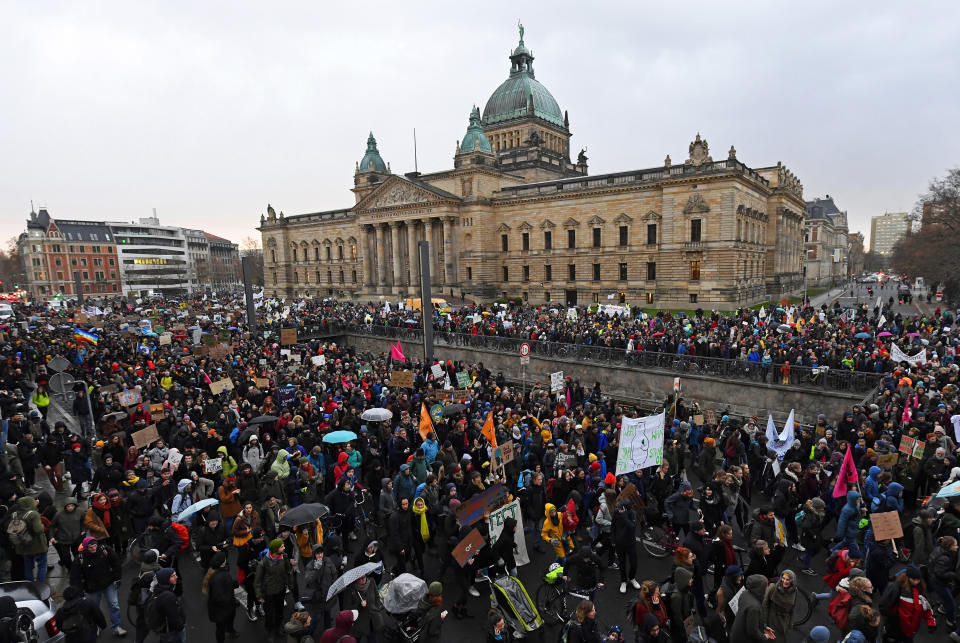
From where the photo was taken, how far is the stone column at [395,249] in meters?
65.1

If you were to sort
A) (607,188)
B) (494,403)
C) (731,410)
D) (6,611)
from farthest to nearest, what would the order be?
(607,188), (731,410), (494,403), (6,611)

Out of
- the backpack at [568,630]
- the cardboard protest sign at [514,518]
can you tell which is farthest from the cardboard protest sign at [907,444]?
the backpack at [568,630]

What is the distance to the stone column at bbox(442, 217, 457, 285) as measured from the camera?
60844 millimetres

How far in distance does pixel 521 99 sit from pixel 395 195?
76.2 ft

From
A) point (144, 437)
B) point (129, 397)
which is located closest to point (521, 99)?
point (129, 397)

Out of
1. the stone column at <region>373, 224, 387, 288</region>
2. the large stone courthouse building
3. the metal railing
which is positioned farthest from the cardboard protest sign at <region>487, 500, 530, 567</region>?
the stone column at <region>373, 224, 387, 288</region>

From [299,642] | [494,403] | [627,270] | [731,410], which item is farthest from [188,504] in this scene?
[627,270]

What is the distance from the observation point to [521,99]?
71.8 meters

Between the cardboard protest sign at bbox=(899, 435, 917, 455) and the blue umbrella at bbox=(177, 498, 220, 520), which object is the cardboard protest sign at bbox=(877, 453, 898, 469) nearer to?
the cardboard protest sign at bbox=(899, 435, 917, 455)

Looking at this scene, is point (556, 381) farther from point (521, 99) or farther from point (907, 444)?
point (521, 99)

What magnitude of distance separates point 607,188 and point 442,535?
47.4m

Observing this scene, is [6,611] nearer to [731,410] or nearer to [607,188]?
[731,410]

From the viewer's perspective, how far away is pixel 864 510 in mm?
8500

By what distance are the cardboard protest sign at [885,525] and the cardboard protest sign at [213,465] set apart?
1152 cm
